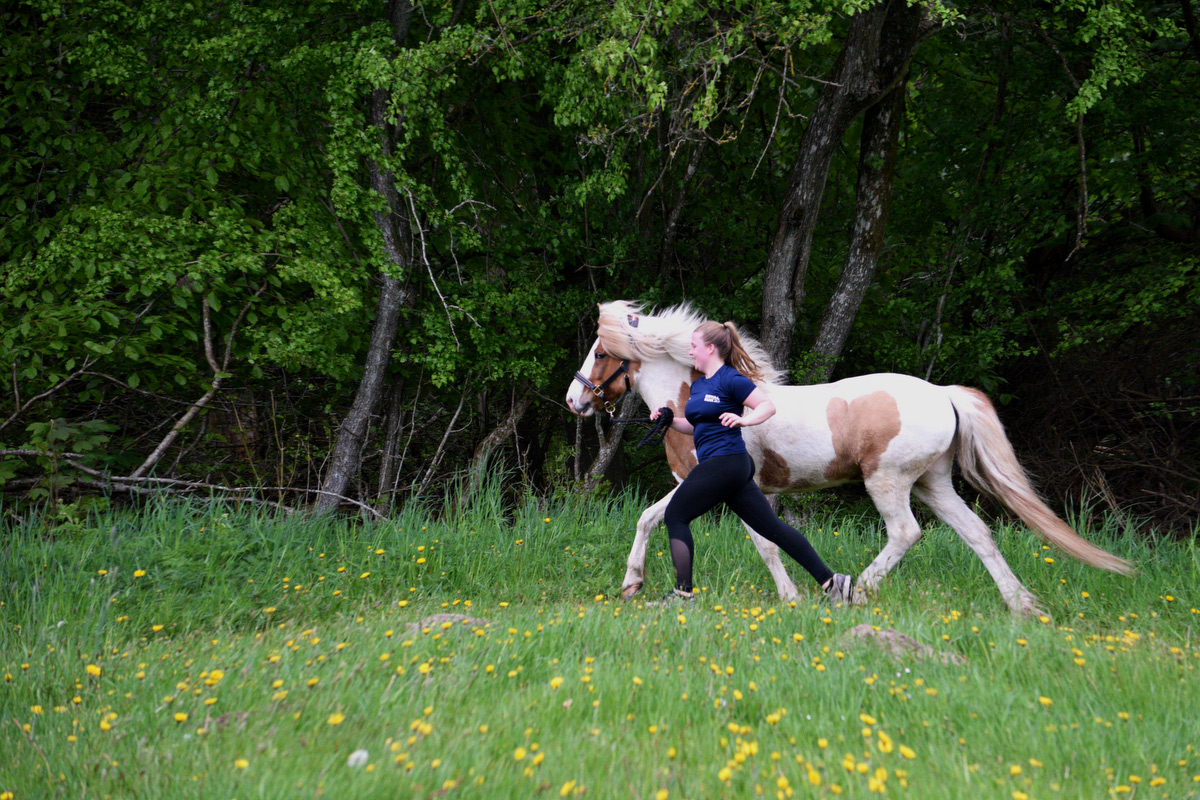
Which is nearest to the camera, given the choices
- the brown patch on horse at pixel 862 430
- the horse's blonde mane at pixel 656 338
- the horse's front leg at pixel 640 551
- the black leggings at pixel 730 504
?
the black leggings at pixel 730 504

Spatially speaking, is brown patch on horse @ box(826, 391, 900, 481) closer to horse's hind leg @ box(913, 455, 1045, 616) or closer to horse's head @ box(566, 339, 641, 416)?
horse's hind leg @ box(913, 455, 1045, 616)

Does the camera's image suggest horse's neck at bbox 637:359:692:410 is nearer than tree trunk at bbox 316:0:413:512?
Yes

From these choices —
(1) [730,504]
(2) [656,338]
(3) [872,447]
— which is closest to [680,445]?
(2) [656,338]

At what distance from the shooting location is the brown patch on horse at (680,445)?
5.97 metres

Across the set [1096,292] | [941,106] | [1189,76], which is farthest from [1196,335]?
[941,106]

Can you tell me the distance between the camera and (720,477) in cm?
498

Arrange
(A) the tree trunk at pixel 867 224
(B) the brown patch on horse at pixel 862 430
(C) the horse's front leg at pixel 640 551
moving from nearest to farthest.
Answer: (B) the brown patch on horse at pixel 862 430 → (C) the horse's front leg at pixel 640 551 → (A) the tree trunk at pixel 867 224

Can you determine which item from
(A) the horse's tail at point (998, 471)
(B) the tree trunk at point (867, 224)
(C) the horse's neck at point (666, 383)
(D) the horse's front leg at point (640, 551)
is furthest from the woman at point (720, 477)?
(B) the tree trunk at point (867, 224)

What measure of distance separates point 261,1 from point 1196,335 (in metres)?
10.6

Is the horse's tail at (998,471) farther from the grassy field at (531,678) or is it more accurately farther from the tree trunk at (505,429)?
the tree trunk at (505,429)

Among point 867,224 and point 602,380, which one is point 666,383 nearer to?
point 602,380

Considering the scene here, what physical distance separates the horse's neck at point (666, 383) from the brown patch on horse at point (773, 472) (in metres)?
0.73

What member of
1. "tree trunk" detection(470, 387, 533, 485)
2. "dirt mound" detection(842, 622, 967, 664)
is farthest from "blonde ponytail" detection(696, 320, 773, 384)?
"tree trunk" detection(470, 387, 533, 485)

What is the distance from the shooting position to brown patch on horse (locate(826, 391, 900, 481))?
5547 mm
